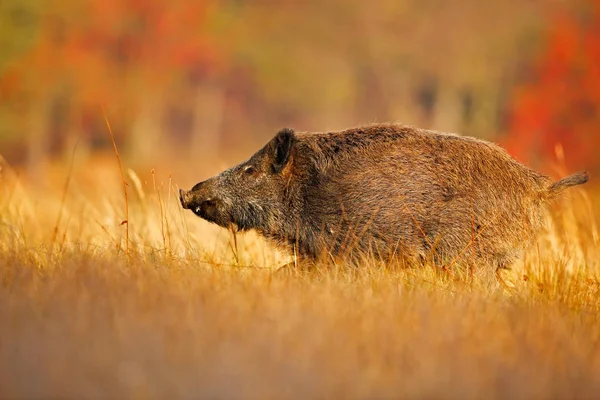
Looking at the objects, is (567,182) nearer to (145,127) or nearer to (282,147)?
(282,147)

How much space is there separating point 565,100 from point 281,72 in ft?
52.9

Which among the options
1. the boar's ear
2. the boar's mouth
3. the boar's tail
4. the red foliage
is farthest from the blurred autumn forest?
the boar's mouth

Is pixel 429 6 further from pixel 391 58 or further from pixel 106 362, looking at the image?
pixel 106 362

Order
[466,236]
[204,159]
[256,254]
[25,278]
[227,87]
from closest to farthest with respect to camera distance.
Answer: [25,278] < [466,236] < [256,254] < [204,159] < [227,87]

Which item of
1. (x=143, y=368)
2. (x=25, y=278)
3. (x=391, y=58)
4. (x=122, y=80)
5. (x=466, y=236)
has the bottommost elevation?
(x=143, y=368)

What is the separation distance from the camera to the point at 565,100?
73.1 feet

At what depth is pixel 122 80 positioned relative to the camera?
31.1 metres

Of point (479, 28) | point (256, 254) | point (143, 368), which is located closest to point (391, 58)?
point (479, 28)

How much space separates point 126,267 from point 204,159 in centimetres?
2623

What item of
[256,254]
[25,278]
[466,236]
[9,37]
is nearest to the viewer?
[25,278]

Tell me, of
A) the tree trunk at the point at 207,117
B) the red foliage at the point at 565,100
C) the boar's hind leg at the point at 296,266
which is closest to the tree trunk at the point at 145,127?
the tree trunk at the point at 207,117

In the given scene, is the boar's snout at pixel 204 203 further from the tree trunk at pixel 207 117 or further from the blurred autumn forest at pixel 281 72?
the tree trunk at pixel 207 117

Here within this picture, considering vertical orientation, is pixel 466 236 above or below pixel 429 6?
below

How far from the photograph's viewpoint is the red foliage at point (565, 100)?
2124 cm
